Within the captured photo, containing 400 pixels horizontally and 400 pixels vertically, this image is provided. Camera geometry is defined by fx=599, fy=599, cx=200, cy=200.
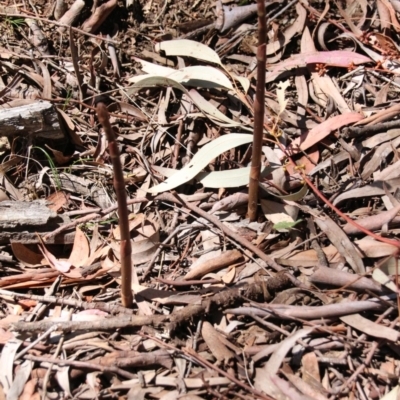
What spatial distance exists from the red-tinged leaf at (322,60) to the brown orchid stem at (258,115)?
0.84m

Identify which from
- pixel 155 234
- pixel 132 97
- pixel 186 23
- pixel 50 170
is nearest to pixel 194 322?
pixel 155 234

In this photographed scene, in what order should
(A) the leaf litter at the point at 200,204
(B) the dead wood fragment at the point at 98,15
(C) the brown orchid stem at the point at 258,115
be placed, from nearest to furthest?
(C) the brown orchid stem at the point at 258,115 < (A) the leaf litter at the point at 200,204 < (B) the dead wood fragment at the point at 98,15

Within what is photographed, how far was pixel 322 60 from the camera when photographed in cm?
329

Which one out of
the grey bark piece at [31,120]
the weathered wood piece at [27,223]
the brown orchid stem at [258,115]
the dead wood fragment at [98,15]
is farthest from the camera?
A: the dead wood fragment at [98,15]

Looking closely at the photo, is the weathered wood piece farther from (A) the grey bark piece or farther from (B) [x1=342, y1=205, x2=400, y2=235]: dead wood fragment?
(B) [x1=342, y1=205, x2=400, y2=235]: dead wood fragment

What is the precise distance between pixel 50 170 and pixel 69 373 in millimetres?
1164

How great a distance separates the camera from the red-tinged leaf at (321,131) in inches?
119

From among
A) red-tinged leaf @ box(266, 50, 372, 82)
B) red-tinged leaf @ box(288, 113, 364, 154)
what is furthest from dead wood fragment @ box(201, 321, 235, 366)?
red-tinged leaf @ box(266, 50, 372, 82)

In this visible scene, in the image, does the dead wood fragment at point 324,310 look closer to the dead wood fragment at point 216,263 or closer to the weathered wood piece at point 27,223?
the dead wood fragment at point 216,263

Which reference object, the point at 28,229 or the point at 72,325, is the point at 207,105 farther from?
the point at 72,325

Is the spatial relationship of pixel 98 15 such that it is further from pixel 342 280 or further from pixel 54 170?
pixel 342 280

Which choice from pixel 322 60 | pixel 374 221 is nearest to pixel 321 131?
Answer: pixel 322 60

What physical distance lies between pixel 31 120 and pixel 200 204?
38.1 inches

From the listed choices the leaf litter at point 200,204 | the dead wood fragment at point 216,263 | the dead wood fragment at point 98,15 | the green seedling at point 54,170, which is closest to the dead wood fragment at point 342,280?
the leaf litter at point 200,204
